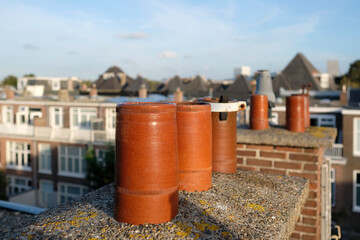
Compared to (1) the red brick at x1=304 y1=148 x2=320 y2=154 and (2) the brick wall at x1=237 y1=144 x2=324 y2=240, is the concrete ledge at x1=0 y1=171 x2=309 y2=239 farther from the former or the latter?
(1) the red brick at x1=304 y1=148 x2=320 y2=154

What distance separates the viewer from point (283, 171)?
3.96m

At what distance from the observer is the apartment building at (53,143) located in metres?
25.5

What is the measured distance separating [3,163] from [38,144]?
4.51m

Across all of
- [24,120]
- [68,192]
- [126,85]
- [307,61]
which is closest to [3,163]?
[24,120]

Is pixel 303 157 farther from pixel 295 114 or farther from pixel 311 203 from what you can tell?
pixel 295 114

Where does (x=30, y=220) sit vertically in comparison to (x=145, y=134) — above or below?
below

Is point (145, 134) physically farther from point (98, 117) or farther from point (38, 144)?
point (38, 144)

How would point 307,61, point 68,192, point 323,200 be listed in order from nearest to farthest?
point 323,200
point 68,192
point 307,61

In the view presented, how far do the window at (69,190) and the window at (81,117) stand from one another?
490 centimetres

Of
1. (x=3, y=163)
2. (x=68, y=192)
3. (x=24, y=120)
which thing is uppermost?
(x=24, y=120)

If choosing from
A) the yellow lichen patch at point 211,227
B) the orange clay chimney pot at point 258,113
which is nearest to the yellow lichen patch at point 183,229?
the yellow lichen patch at point 211,227

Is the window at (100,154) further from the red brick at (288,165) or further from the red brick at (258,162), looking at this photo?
the red brick at (288,165)

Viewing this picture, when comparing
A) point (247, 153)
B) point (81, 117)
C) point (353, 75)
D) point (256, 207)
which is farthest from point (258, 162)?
point (353, 75)

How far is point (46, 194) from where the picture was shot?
26.6 metres
